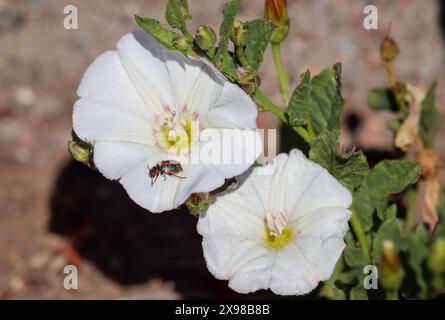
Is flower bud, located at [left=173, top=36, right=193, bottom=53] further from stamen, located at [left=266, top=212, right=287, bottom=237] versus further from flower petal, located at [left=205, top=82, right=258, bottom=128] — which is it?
stamen, located at [left=266, top=212, right=287, bottom=237]

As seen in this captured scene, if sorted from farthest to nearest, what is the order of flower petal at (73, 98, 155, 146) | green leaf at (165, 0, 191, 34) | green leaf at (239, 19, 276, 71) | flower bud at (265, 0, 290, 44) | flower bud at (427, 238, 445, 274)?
1. flower bud at (265, 0, 290, 44)
2. flower petal at (73, 98, 155, 146)
3. green leaf at (239, 19, 276, 71)
4. green leaf at (165, 0, 191, 34)
5. flower bud at (427, 238, 445, 274)

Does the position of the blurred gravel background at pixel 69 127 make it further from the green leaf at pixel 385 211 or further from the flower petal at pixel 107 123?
the flower petal at pixel 107 123

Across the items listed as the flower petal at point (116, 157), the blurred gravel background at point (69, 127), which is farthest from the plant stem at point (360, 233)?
the blurred gravel background at point (69, 127)

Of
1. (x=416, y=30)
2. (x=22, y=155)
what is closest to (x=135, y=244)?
(x=22, y=155)

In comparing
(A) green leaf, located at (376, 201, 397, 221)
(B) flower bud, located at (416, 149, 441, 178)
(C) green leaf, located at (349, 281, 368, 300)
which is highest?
(B) flower bud, located at (416, 149, 441, 178)

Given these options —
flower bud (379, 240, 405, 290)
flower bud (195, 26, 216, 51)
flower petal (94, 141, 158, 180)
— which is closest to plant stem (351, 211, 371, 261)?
flower bud (379, 240, 405, 290)

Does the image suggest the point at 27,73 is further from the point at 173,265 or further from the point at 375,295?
the point at 375,295

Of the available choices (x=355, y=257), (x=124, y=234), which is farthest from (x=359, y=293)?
(x=124, y=234)
